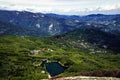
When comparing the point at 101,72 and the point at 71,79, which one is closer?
the point at 71,79

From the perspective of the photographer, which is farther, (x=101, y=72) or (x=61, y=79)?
(x=101, y=72)

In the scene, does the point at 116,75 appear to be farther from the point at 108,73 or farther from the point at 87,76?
the point at 87,76

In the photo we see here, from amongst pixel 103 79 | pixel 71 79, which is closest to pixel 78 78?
pixel 71 79

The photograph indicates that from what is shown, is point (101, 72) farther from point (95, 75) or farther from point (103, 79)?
point (103, 79)

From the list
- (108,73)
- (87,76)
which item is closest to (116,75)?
(108,73)

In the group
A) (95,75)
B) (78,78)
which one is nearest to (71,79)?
(78,78)

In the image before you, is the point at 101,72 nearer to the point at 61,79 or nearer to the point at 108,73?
the point at 108,73

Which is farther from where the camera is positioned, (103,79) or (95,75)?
(95,75)
